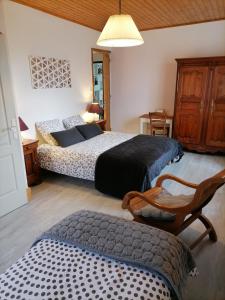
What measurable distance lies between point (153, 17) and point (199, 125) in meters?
2.32

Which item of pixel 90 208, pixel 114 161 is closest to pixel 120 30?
pixel 114 161

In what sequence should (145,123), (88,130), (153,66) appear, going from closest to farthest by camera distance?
(88,130)
(153,66)
(145,123)

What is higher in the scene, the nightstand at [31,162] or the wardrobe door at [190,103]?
the wardrobe door at [190,103]

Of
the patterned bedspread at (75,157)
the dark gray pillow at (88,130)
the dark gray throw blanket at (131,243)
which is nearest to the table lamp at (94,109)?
the dark gray pillow at (88,130)

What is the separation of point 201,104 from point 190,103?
→ 0.22 meters

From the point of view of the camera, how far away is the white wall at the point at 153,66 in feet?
15.4

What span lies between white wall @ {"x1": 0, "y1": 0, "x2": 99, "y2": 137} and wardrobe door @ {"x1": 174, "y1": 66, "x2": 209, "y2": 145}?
2044 millimetres

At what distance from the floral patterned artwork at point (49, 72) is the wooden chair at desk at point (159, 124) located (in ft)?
6.45

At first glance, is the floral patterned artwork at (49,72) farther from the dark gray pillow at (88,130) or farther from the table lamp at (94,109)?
the dark gray pillow at (88,130)

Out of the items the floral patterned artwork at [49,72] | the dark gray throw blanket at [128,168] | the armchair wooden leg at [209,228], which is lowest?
the armchair wooden leg at [209,228]

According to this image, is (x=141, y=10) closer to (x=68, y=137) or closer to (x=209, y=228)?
(x=68, y=137)

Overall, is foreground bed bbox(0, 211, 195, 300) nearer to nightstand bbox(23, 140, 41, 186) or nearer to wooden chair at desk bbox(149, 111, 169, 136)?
nightstand bbox(23, 140, 41, 186)

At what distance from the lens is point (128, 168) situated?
9.38 feet

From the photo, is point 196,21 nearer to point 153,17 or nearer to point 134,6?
point 153,17
